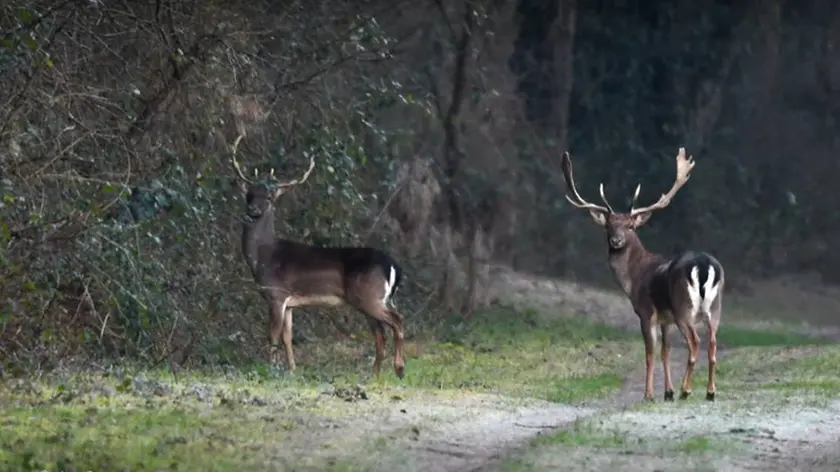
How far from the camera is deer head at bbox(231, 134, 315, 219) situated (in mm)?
16172

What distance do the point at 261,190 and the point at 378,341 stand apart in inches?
72.0

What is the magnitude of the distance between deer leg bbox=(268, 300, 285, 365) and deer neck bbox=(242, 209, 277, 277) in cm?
38

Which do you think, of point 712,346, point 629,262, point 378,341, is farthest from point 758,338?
point 712,346

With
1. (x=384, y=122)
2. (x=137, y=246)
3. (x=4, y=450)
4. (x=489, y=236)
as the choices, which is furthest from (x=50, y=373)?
(x=489, y=236)

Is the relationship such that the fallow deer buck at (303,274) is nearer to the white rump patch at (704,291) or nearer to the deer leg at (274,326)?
A: the deer leg at (274,326)

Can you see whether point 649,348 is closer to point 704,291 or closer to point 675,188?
point 704,291

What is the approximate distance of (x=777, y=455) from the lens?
9891 mm

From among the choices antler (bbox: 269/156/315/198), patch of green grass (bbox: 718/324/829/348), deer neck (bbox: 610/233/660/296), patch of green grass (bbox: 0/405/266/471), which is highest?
antler (bbox: 269/156/315/198)

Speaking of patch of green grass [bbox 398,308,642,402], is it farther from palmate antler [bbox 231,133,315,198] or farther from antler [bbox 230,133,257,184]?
antler [bbox 230,133,257,184]

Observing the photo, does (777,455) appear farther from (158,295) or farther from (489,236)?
(489,236)

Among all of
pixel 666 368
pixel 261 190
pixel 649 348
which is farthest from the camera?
pixel 261 190

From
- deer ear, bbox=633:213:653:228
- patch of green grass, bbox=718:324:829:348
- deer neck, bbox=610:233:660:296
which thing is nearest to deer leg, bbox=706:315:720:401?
deer neck, bbox=610:233:660:296

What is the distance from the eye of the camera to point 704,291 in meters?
13.9

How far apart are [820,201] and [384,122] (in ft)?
35.4
